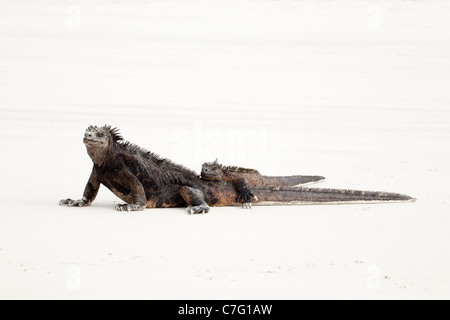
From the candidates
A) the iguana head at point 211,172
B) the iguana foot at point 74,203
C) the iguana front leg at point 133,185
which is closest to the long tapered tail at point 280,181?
the iguana head at point 211,172

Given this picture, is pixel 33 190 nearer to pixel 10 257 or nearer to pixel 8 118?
pixel 10 257

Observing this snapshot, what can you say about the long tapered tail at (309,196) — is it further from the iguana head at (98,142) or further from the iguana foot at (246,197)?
the iguana head at (98,142)

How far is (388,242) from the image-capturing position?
9.13m

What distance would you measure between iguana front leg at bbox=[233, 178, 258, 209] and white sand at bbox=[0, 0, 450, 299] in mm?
160

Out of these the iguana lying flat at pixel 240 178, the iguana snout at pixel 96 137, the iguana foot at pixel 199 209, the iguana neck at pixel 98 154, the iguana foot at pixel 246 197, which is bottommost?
the iguana foot at pixel 199 209

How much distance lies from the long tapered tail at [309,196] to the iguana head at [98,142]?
1852 millimetres

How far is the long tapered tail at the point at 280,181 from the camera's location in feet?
36.5

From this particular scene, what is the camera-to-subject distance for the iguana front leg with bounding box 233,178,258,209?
1075 centimetres

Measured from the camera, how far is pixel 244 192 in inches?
424

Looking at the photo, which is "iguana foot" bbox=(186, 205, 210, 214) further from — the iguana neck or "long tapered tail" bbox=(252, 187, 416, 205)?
the iguana neck

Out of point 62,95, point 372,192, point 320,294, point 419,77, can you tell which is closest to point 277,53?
point 419,77

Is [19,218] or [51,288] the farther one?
[19,218]

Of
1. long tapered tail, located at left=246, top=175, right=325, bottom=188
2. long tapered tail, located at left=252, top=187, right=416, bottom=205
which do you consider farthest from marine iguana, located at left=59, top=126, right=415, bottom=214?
long tapered tail, located at left=246, top=175, right=325, bottom=188

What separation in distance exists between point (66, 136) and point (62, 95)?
169 inches
